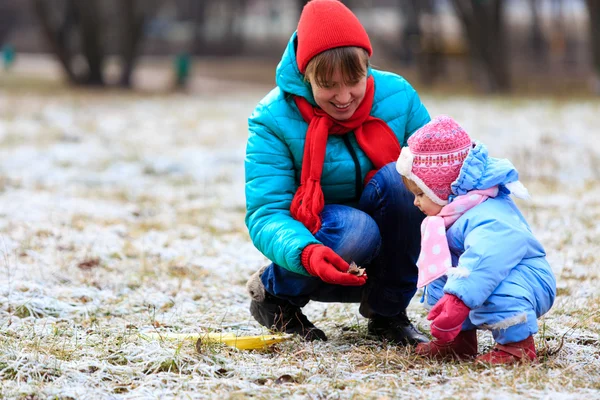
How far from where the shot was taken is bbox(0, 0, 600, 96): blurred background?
17094mm

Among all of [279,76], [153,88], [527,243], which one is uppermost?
[279,76]

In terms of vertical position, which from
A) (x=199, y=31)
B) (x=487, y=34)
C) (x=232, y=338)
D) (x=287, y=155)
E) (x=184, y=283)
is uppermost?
(x=287, y=155)

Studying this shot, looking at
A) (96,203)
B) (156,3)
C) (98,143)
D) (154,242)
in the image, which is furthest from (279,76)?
(156,3)

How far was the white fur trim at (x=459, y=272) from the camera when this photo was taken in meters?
2.65

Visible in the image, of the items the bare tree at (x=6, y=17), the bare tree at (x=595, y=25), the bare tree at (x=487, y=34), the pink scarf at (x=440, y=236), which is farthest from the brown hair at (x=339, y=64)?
the bare tree at (x=6, y=17)

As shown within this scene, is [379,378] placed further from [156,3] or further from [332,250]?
[156,3]

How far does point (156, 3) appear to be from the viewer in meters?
21.8

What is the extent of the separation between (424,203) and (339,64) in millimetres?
586

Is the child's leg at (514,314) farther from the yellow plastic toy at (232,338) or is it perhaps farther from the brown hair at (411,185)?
the yellow plastic toy at (232,338)

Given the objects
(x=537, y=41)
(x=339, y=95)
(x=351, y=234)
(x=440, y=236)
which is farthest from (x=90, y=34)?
(x=537, y=41)

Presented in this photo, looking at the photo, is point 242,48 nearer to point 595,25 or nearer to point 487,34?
point 487,34

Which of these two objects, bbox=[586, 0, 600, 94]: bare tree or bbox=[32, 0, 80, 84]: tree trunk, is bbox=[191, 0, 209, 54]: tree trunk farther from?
bbox=[586, 0, 600, 94]: bare tree

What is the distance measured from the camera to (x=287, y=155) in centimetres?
320

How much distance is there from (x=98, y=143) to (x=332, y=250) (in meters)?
7.22
